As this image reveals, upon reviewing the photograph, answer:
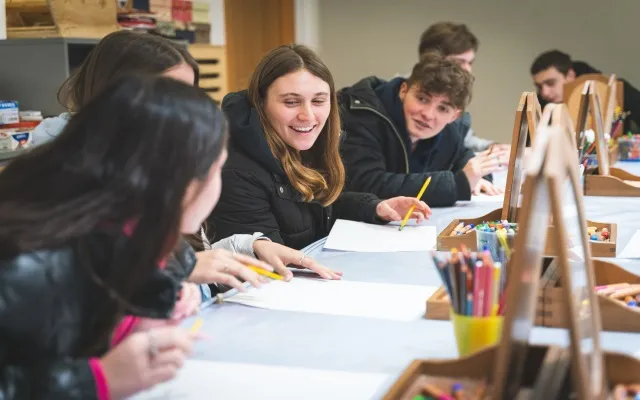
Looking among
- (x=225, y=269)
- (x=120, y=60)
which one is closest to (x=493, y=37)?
(x=120, y=60)

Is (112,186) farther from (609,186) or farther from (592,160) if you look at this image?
(592,160)

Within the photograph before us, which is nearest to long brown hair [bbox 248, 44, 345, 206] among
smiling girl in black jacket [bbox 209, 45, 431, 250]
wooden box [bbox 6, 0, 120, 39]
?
smiling girl in black jacket [bbox 209, 45, 431, 250]

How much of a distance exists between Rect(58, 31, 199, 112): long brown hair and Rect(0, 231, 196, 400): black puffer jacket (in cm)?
78

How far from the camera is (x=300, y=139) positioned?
1.87 meters

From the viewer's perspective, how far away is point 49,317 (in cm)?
78

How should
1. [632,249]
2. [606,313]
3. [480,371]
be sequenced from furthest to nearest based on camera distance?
[632,249] → [606,313] → [480,371]

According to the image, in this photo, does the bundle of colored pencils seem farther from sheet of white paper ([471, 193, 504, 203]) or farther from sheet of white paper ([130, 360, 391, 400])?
sheet of white paper ([471, 193, 504, 203])

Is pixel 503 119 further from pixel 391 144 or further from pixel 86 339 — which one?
pixel 86 339

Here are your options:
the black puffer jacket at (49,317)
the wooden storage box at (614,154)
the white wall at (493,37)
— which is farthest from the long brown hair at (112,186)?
the white wall at (493,37)

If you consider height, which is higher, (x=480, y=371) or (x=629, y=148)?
(x=480, y=371)

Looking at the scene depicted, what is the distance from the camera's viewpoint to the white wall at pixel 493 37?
16.7ft

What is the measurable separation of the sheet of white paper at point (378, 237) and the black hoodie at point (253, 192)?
0.11 m

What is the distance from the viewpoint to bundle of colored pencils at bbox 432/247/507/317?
0.92 m

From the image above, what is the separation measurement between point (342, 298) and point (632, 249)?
2.39ft
